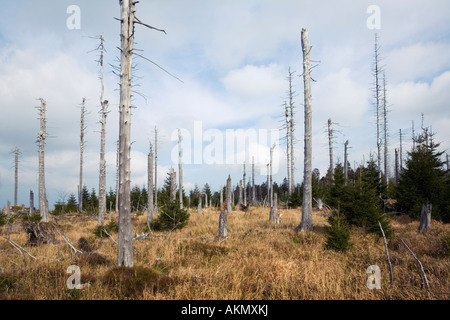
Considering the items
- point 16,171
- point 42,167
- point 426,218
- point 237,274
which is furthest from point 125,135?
point 16,171

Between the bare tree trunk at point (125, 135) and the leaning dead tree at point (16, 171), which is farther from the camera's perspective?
the leaning dead tree at point (16, 171)

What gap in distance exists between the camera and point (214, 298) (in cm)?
463

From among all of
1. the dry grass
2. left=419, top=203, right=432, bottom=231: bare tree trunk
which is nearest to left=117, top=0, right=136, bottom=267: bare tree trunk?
the dry grass

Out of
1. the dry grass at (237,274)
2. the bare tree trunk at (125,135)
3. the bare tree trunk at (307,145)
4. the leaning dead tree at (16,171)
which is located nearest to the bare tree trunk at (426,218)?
the dry grass at (237,274)

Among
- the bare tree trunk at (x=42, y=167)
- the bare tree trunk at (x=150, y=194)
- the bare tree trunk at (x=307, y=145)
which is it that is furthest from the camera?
the bare tree trunk at (x=42, y=167)

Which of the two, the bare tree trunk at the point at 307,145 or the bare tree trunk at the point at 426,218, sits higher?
the bare tree trunk at the point at 307,145

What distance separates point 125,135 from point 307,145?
861 centimetres

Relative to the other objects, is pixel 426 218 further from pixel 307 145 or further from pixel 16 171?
pixel 16 171

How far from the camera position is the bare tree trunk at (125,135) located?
600 centimetres

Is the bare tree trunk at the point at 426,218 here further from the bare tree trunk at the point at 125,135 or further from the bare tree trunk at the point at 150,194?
the bare tree trunk at the point at 150,194

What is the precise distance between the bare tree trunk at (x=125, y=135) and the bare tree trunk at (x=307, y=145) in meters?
7.89

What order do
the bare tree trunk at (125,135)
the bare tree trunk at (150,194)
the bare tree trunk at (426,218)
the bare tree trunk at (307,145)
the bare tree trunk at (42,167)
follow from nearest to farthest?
the bare tree trunk at (125,135)
the bare tree trunk at (426,218)
the bare tree trunk at (307,145)
the bare tree trunk at (150,194)
the bare tree trunk at (42,167)
